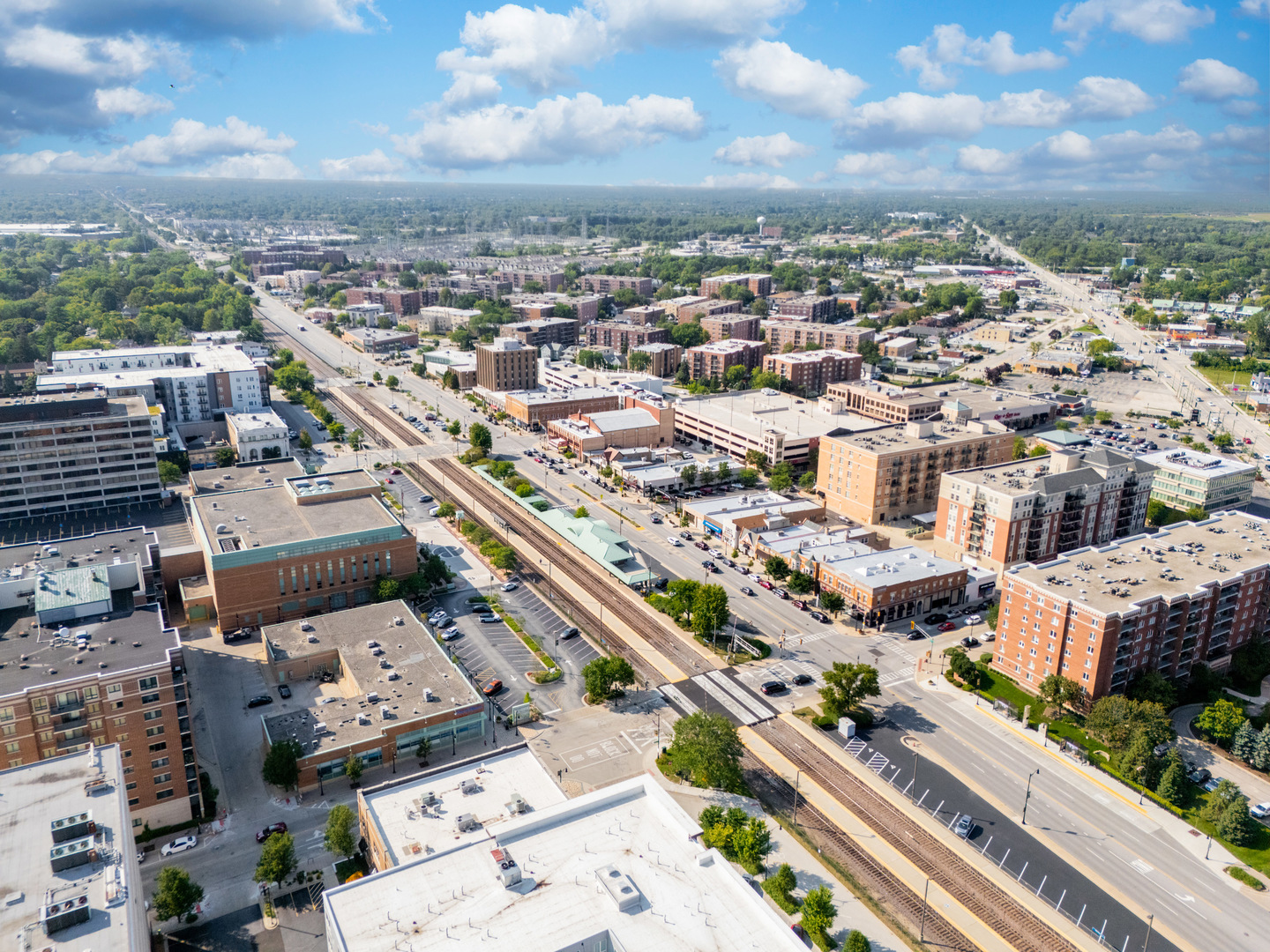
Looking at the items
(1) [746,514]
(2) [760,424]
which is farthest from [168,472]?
(2) [760,424]

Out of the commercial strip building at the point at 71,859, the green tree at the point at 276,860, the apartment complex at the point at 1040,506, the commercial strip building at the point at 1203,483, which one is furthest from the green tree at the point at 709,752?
the commercial strip building at the point at 1203,483

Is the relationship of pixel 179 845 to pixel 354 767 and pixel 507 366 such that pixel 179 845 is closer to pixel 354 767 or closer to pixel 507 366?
pixel 354 767

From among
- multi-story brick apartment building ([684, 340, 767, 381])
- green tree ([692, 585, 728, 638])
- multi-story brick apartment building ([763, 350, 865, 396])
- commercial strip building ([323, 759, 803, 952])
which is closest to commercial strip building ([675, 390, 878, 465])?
multi-story brick apartment building ([763, 350, 865, 396])

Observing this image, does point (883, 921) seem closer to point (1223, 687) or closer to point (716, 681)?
point (716, 681)

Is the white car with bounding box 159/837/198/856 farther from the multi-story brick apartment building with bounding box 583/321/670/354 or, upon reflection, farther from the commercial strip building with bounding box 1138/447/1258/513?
the multi-story brick apartment building with bounding box 583/321/670/354

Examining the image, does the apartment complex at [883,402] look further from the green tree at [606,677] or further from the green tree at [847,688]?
the green tree at [606,677]

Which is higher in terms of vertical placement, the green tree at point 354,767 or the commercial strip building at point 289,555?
the commercial strip building at point 289,555
